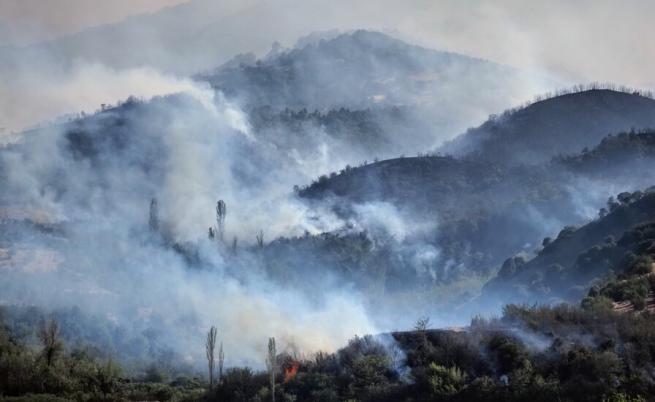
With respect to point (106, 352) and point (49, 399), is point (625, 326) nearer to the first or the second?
point (49, 399)

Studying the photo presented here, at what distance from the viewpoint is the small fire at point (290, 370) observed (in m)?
91.9

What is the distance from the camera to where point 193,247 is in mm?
189625

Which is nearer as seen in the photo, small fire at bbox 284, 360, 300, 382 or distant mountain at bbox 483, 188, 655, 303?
small fire at bbox 284, 360, 300, 382

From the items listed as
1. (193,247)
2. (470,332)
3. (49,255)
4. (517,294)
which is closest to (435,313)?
(517,294)

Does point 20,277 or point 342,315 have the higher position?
point 20,277

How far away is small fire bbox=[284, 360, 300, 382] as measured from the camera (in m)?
91.9

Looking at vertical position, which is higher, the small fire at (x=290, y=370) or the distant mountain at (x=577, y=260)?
the distant mountain at (x=577, y=260)

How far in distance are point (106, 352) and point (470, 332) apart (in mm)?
76336

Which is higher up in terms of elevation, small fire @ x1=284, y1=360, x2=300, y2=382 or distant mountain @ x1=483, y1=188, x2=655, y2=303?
distant mountain @ x1=483, y1=188, x2=655, y2=303

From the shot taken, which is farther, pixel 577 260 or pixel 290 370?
pixel 577 260

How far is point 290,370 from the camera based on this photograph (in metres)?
96.8

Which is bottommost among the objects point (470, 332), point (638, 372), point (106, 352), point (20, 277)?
point (638, 372)

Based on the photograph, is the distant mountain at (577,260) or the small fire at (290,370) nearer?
the small fire at (290,370)

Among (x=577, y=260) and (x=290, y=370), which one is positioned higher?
(x=577, y=260)
